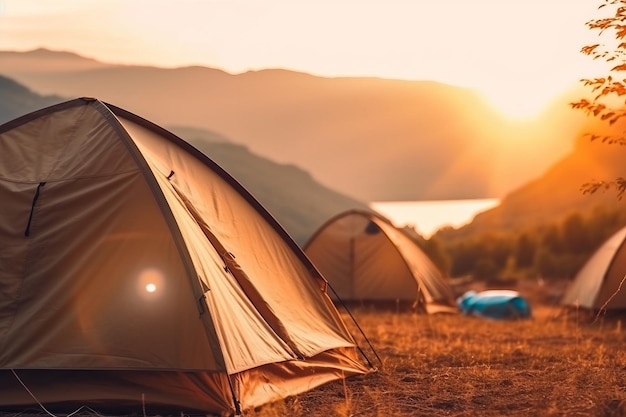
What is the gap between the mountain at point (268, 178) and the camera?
123 meters

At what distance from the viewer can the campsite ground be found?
7.79 m

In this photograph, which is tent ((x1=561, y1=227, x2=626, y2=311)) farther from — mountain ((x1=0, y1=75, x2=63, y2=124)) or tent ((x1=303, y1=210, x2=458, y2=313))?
mountain ((x1=0, y1=75, x2=63, y2=124))

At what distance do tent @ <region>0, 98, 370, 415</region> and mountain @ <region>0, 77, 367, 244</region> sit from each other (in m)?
96.4

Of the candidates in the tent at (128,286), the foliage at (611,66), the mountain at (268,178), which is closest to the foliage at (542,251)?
the foliage at (611,66)

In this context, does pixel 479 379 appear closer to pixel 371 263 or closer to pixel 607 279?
pixel 607 279

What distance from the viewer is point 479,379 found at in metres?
9.55

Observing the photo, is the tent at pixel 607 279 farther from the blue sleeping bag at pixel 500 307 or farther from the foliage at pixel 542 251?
the foliage at pixel 542 251

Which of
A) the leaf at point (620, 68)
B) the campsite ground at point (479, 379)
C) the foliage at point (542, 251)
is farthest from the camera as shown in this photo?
the foliage at point (542, 251)

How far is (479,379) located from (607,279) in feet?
34.1

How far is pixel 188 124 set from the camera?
181125 mm

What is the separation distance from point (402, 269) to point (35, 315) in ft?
47.9

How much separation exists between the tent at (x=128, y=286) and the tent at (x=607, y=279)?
10970 millimetres

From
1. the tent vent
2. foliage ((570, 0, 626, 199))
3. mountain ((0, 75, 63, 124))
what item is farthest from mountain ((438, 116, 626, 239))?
the tent vent

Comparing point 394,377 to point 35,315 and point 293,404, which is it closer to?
point 293,404
